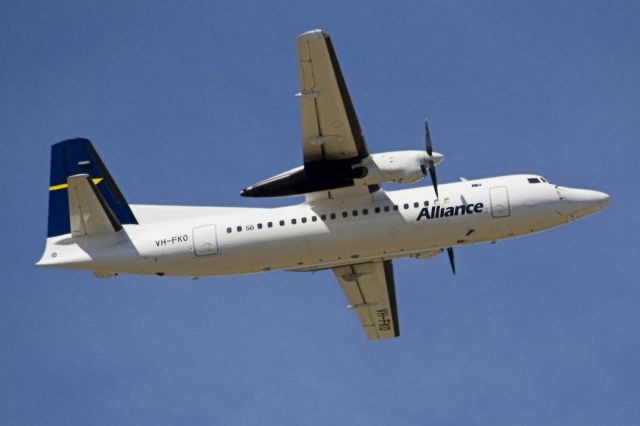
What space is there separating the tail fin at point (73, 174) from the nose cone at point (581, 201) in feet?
37.5

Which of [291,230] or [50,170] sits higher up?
[50,170]

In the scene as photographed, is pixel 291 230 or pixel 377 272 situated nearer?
pixel 291 230

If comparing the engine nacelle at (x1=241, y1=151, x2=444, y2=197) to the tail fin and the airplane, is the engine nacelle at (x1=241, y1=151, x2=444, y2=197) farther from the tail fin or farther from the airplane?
the tail fin

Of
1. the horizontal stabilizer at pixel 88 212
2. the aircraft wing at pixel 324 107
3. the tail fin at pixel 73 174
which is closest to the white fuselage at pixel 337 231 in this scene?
the horizontal stabilizer at pixel 88 212

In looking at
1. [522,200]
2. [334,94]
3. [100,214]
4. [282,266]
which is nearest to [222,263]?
[282,266]

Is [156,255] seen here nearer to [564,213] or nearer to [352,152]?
[352,152]

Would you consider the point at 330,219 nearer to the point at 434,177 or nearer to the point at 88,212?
the point at 434,177

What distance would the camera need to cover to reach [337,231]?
27156 millimetres

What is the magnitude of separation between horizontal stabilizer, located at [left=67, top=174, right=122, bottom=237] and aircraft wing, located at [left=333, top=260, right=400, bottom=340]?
20.8 feet

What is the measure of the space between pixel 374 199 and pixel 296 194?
6.62ft

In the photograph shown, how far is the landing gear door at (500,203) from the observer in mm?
26984

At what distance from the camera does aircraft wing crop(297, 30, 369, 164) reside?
24.7 m

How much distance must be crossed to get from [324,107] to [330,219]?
3064 mm

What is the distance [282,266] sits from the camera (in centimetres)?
2769
